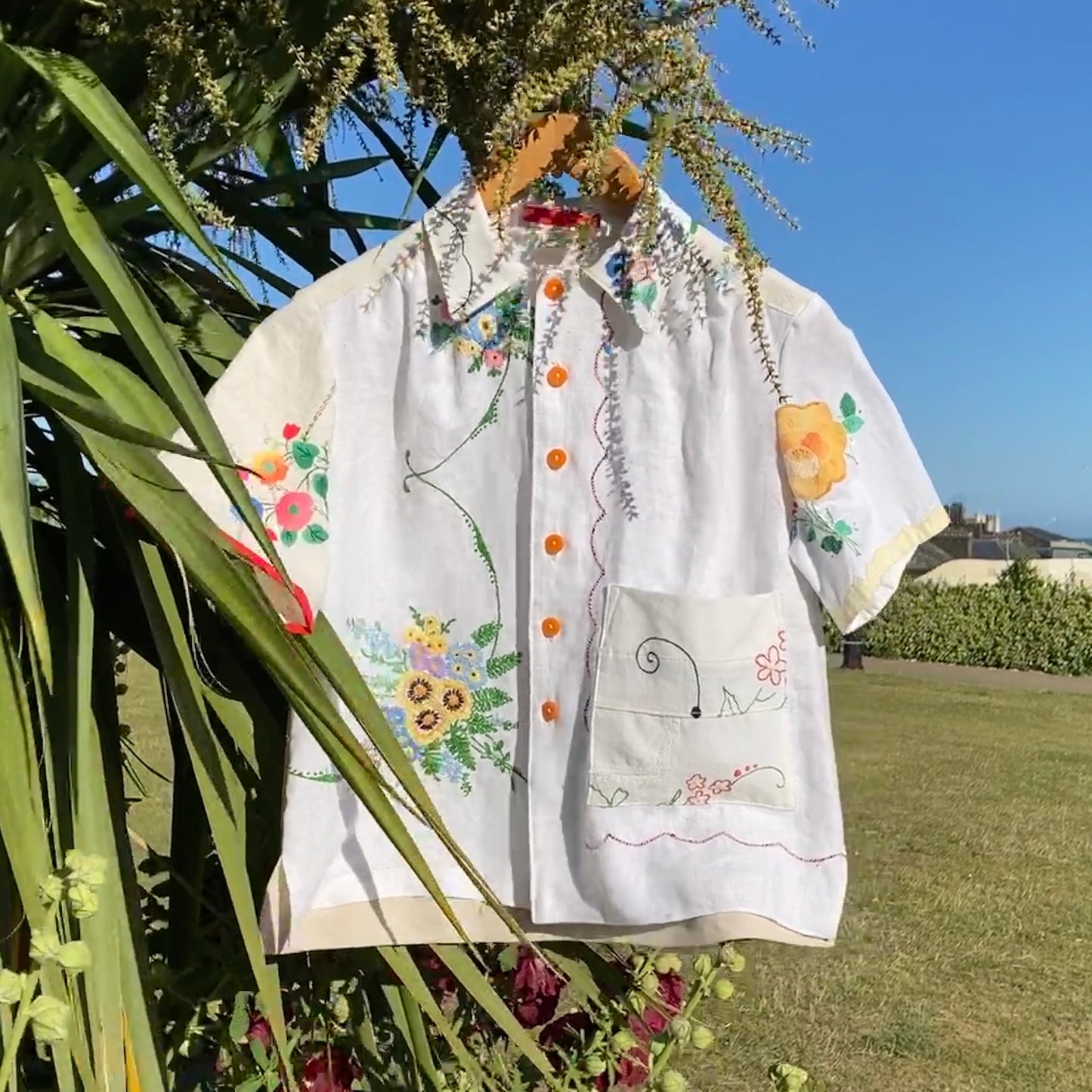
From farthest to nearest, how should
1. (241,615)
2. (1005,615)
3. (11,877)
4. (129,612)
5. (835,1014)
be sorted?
1. (1005,615)
2. (835,1014)
3. (129,612)
4. (11,877)
5. (241,615)

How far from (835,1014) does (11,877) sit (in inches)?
73.4

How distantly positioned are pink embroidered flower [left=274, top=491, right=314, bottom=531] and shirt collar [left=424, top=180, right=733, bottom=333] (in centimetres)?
20

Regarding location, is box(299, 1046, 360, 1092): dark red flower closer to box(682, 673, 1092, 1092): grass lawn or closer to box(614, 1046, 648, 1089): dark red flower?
box(614, 1046, 648, 1089): dark red flower

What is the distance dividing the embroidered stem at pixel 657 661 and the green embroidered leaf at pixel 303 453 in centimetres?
30

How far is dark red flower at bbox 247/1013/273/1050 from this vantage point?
1.01m

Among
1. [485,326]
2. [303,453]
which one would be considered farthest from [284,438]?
[485,326]

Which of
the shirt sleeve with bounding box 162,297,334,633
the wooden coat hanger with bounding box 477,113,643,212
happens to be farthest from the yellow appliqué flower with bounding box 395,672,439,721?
the wooden coat hanger with bounding box 477,113,643,212

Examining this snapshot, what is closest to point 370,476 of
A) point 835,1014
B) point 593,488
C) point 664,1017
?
point 593,488

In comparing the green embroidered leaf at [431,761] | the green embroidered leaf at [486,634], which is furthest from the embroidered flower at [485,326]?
the green embroidered leaf at [431,761]

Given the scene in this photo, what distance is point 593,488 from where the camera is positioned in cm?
96

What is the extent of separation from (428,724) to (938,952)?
2.07 meters

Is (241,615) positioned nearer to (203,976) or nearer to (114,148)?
(114,148)

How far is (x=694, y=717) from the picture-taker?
0.93 m

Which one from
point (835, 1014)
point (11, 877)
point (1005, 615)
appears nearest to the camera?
point (11, 877)
